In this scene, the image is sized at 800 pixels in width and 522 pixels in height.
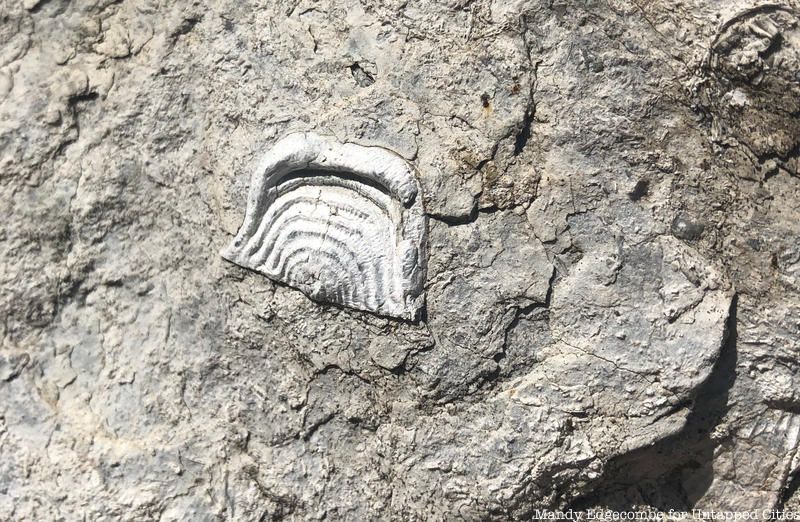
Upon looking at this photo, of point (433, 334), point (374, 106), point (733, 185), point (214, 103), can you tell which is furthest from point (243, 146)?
point (733, 185)

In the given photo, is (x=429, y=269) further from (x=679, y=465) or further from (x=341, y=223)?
(x=679, y=465)

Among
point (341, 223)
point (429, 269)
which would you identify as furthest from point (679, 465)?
point (341, 223)

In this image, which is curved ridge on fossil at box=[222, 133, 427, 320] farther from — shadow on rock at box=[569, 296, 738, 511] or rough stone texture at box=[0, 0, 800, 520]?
shadow on rock at box=[569, 296, 738, 511]

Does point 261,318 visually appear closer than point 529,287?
No

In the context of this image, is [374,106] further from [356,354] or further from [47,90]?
[47,90]

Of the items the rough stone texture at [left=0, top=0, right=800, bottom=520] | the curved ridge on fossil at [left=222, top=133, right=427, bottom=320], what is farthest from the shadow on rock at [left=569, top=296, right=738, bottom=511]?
the curved ridge on fossil at [left=222, top=133, right=427, bottom=320]
